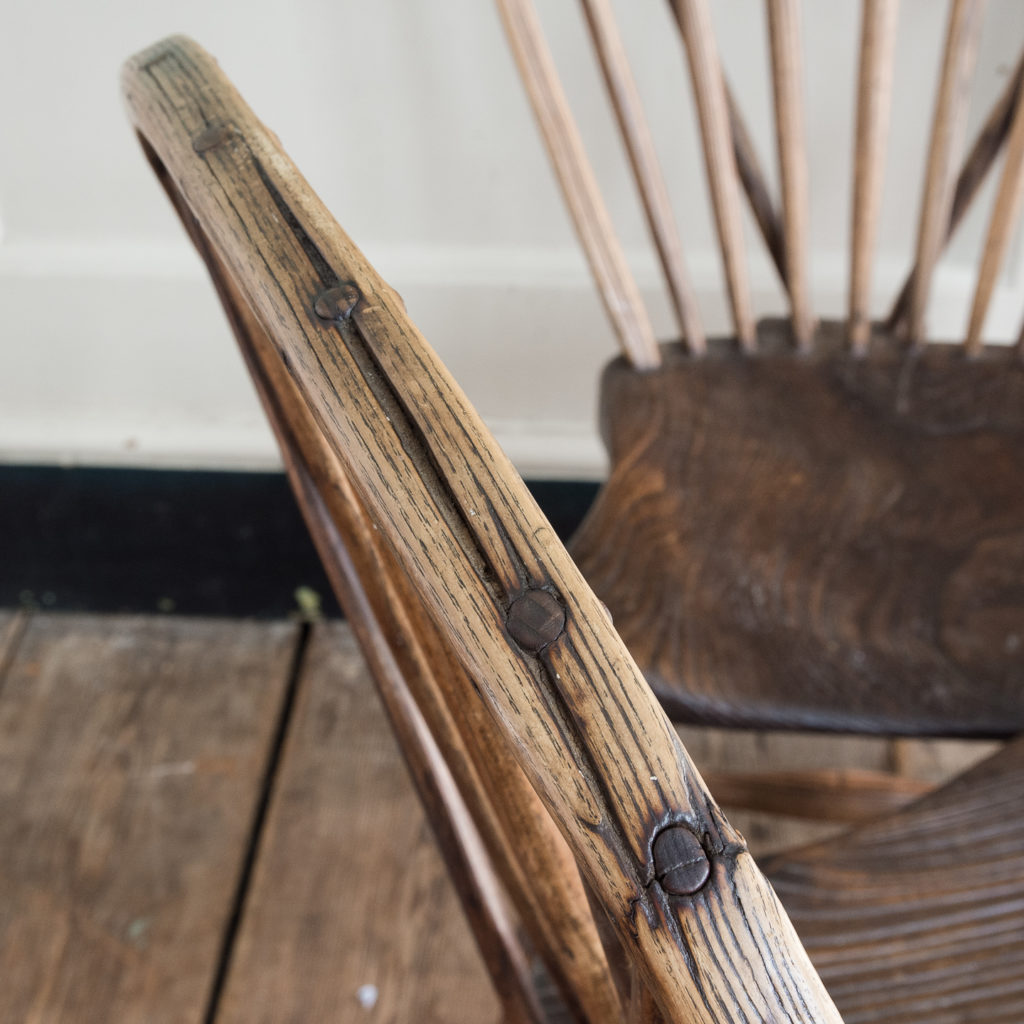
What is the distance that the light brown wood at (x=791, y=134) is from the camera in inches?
23.2

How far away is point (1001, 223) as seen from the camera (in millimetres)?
636

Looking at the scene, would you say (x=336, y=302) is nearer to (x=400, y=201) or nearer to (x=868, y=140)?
(x=868, y=140)

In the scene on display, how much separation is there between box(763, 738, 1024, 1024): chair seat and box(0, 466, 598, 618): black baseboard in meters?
0.61

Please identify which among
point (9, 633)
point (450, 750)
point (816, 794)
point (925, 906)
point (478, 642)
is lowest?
point (816, 794)

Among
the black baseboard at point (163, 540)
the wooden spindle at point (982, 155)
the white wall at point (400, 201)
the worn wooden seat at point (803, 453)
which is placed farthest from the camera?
the black baseboard at point (163, 540)

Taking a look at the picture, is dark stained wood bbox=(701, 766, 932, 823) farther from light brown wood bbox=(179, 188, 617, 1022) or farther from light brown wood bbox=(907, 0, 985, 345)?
light brown wood bbox=(179, 188, 617, 1022)

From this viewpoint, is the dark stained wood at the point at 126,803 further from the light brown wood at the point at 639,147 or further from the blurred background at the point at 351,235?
the light brown wood at the point at 639,147

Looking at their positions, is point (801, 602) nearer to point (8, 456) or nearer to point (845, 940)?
point (845, 940)

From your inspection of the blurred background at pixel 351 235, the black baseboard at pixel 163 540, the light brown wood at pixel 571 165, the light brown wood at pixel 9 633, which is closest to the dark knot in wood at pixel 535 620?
the light brown wood at pixel 571 165

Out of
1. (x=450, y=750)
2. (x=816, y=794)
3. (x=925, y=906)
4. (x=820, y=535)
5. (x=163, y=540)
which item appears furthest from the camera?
(x=163, y=540)

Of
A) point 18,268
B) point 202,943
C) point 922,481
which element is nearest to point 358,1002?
point 202,943

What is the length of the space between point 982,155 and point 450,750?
60cm

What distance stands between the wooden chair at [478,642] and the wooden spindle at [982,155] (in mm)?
522

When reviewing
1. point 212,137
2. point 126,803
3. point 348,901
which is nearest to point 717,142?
point 212,137
